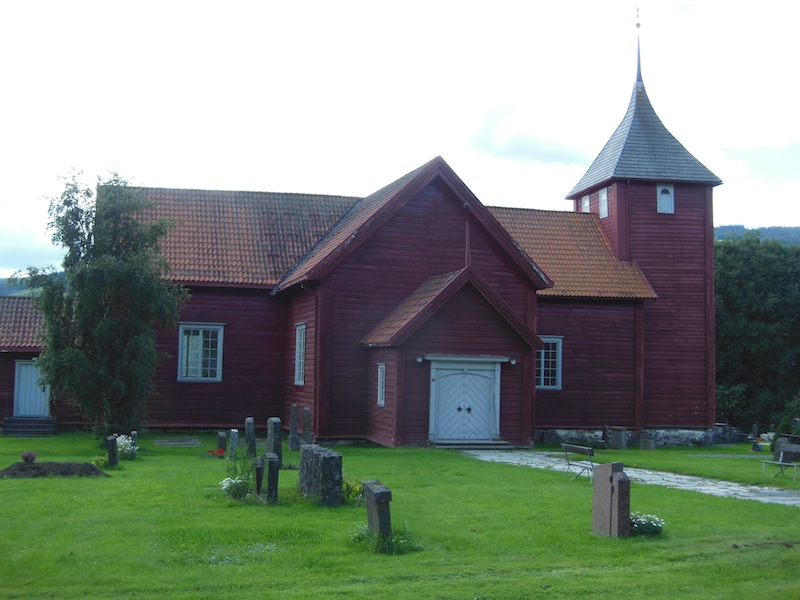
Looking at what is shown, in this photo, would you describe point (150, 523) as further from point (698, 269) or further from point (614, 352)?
point (698, 269)

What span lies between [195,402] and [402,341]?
27.1ft

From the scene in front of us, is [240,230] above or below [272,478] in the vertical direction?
above

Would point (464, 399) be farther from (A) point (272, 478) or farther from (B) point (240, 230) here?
(A) point (272, 478)

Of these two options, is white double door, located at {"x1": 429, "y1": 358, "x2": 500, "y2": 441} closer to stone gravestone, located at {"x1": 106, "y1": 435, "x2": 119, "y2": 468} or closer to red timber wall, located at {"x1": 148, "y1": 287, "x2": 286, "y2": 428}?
red timber wall, located at {"x1": 148, "y1": 287, "x2": 286, "y2": 428}

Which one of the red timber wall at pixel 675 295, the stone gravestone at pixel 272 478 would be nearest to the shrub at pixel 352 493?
the stone gravestone at pixel 272 478

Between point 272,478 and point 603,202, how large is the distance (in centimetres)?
2222

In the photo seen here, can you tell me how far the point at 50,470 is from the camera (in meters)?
15.5

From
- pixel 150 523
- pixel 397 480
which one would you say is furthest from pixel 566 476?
pixel 150 523

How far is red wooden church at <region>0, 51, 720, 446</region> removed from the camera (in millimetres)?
23047

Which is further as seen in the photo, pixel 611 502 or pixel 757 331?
pixel 757 331

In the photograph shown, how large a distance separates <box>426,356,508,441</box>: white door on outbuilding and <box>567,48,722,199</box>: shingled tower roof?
1069cm

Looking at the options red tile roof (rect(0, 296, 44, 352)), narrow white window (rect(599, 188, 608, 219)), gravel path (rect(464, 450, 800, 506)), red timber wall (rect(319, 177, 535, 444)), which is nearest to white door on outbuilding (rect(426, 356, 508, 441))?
gravel path (rect(464, 450, 800, 506))

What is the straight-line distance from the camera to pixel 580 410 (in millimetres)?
29141

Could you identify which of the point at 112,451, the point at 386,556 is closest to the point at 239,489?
the point at 386,556
